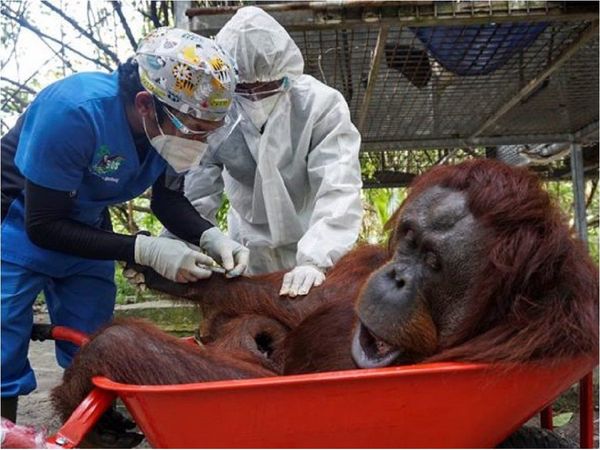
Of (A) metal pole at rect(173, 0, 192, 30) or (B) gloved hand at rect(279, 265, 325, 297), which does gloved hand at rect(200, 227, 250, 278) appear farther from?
(A) metal pole at rect(173, 0, 192, 30)

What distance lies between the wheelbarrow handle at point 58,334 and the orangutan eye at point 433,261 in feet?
2.63

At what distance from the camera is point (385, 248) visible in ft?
6.08

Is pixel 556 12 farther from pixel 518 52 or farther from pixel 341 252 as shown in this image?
pixel 341 252

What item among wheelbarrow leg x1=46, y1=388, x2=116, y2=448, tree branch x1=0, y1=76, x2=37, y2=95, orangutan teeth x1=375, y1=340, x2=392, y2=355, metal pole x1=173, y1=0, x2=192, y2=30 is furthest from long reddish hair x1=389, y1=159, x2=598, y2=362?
tree branch x1=0, y1=76, x2=37, y2=95

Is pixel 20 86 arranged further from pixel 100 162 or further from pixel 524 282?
pixel 524 282

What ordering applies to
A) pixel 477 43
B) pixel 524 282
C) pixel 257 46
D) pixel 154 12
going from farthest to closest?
pixel 154 12 < pixel 477 43 < pixel 257 46 < pixel 524 282

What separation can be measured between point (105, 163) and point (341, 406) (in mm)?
1115

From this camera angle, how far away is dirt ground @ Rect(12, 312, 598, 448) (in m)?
2.22

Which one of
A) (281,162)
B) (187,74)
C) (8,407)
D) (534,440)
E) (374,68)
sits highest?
(187,74)

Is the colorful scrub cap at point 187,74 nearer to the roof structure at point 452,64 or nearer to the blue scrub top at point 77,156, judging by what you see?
the blue scrub top at point 77,156

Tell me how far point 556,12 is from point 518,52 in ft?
2.61

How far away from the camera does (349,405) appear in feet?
3.66

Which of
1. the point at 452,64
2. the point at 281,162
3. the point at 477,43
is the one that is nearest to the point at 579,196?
the point at 452,64

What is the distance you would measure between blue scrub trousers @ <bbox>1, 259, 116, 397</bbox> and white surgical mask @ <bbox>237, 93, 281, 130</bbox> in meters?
0.71
